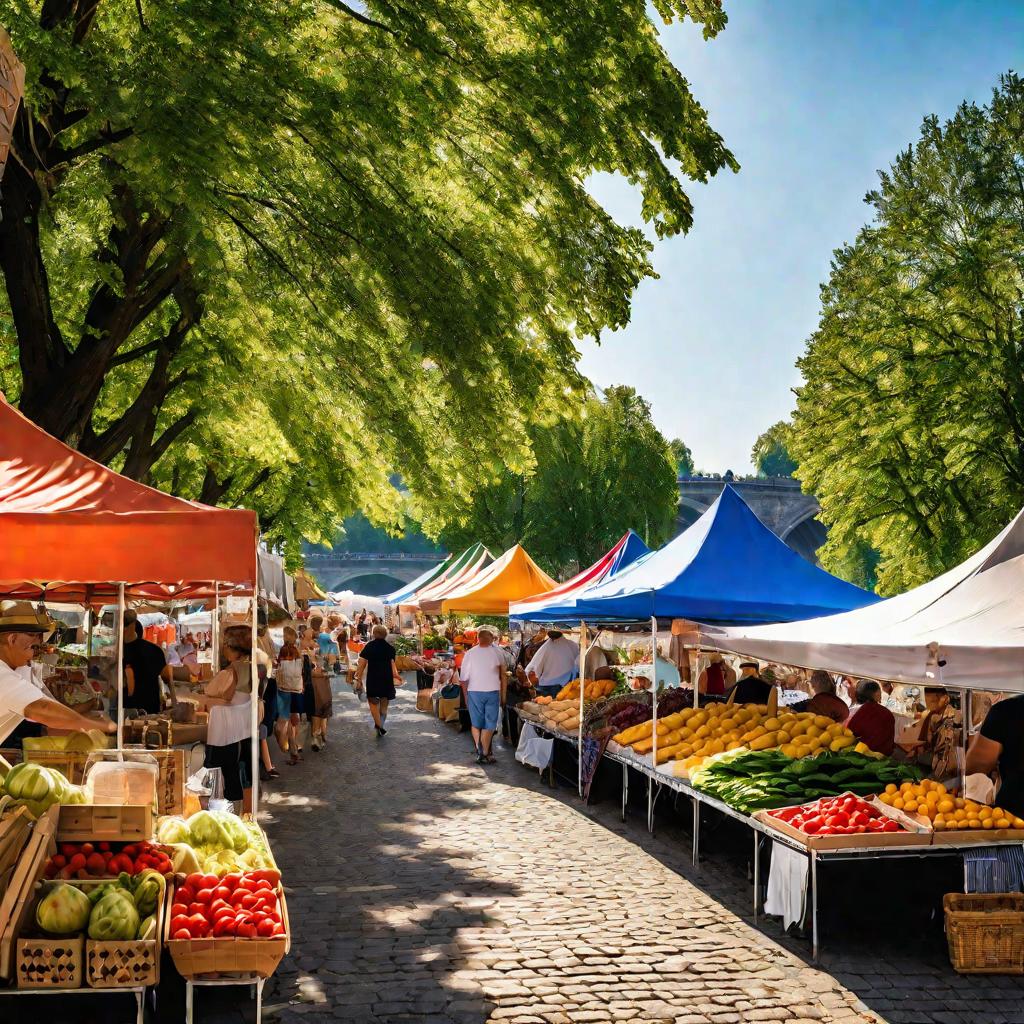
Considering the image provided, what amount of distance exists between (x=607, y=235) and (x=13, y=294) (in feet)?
19.0

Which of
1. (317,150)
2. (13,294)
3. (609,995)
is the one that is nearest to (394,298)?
(317,150)

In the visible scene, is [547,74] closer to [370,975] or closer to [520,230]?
[520,230]

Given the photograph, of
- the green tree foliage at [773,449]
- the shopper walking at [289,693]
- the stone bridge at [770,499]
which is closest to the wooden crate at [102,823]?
the shopper walking at [289,693]

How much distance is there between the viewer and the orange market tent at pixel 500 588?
21.9m

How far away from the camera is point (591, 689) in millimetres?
15969

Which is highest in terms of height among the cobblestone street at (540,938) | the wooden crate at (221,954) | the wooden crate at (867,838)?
the wooden crate at (867,838)

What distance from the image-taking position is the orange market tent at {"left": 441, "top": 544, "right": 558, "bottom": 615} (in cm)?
2188

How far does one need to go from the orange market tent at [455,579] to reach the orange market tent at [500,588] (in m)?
0.56

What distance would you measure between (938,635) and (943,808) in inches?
44.6

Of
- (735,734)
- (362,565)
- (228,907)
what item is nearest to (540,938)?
(228,907)

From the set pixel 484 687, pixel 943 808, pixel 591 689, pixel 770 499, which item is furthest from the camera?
pixel 770 499

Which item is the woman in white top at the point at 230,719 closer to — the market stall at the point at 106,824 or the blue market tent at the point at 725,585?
the market stall at the point at 106,824

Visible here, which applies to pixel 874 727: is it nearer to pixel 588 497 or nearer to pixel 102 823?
pixel 102 823

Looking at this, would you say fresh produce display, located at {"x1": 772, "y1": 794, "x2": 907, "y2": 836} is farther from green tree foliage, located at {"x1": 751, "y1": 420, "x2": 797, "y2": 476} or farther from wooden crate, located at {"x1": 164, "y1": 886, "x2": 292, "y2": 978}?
green tree foliage, located at {"x1": 751, "y1": 420, "x2": 797, "y2": 476}
